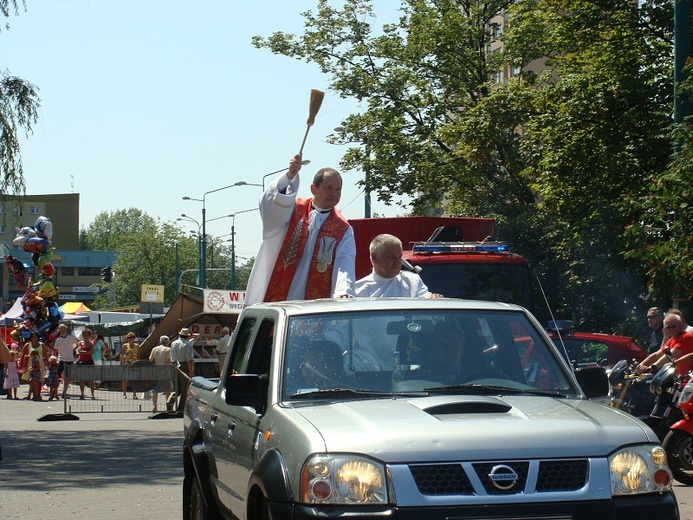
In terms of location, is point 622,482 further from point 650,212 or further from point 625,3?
point 625,3

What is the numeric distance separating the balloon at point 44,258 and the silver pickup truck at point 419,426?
22.1m

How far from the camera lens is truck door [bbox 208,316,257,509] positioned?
636 centimetres

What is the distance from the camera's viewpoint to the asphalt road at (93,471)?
10148 millimetres

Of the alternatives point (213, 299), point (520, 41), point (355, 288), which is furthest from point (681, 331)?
point (213, 299)

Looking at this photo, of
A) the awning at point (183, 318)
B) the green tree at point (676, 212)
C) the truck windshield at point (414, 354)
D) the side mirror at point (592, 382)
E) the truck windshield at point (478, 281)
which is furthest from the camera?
the awning at point (183, 318)

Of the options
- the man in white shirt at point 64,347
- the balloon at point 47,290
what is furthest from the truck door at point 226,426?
the man in white shirt at point 64,347

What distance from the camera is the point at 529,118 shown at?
33438 mm

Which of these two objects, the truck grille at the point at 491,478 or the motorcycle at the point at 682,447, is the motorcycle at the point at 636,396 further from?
the truck grille at the point at 491,478

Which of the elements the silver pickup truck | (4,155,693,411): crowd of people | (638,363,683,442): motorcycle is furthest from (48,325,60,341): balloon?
the silver pickup truck

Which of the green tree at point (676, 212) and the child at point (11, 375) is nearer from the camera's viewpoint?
the green tree at point (676, 212)

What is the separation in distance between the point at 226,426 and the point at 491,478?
1991mm

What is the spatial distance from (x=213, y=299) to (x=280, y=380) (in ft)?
107

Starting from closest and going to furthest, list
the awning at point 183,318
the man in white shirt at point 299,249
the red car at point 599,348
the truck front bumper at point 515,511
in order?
the truck front bumper at point 515,511 < the man in white shirt at point 299,249 < the red car at point 599,348 < the awning at point 183,318

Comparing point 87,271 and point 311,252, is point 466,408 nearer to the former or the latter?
point 311,252
